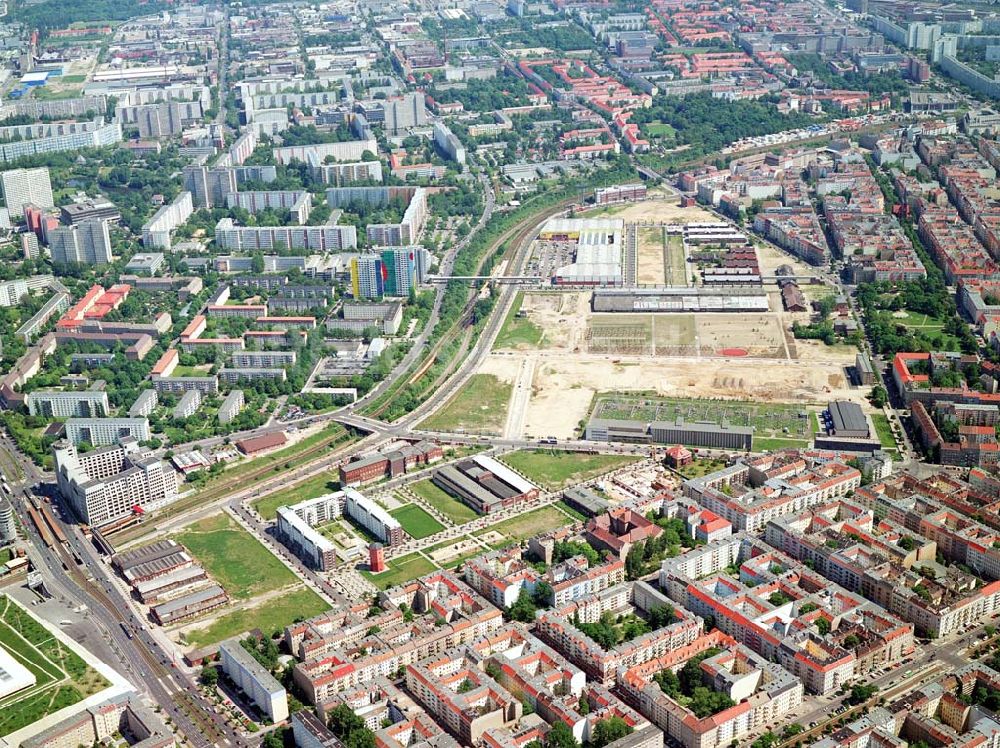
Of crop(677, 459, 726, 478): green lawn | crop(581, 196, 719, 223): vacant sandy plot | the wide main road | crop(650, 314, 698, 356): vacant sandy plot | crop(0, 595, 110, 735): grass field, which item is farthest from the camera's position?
crop(581, 196, 719, 223): vacant sandy plot

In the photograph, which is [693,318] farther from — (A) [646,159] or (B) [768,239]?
(A) [646,159]

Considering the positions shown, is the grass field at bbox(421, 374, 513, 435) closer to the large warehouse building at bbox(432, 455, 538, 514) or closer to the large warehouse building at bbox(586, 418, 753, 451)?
the large warehouse building at bbox(432, 455, 538, 514)

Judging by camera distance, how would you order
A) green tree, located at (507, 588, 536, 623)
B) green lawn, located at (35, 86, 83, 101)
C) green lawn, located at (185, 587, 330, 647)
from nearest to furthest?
1. green tree, located at (507, 588, 536, 623)
2. green lawn, located at (185, 587, 330, 647)
3. green lawn, located at (35, 86, 83, 101)

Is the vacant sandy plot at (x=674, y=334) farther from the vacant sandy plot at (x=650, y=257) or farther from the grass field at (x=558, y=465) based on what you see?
the grass field at (x=558, y=465)

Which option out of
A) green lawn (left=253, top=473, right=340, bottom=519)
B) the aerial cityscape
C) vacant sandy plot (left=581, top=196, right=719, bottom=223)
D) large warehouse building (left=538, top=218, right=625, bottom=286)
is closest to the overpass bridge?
the aerial cityscape

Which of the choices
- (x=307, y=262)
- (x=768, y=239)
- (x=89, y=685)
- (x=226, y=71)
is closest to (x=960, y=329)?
(x=768, y=239)

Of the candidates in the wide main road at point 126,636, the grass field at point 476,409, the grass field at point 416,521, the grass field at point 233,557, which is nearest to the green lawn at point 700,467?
the grass field at point 476,409

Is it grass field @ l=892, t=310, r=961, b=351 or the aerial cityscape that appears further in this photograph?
grass field @ l=892, t=310, r=961, b=351
